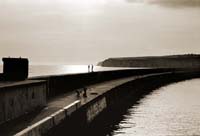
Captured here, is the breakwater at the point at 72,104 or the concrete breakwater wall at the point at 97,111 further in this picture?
the concrete breakwater wall at the point at 97,111

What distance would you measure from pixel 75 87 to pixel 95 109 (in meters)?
7.42

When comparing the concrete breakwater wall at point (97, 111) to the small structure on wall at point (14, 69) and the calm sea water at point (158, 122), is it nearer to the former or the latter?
the calm sea water at point (158, 122)

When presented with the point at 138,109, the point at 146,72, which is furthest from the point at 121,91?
the point at 146,72

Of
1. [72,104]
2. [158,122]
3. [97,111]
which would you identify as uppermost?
[72,104]

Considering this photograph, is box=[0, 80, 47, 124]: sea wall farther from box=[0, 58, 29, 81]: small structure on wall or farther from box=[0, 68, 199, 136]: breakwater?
box=[0, 58, 29, 81]: small structure on wall

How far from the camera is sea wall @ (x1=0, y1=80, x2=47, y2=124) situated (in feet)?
37.8

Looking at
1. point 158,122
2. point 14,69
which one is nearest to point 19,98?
point 14,69

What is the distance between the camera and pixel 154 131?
71.1 ft

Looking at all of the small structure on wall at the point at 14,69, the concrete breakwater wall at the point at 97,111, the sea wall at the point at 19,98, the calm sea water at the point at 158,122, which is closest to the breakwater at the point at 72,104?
the concrete breakwater wall at the point at 97,111

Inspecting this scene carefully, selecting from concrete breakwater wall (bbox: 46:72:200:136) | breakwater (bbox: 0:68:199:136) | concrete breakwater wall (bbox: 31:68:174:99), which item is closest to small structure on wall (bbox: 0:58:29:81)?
breakwater (bbox: 0:68:199:136)

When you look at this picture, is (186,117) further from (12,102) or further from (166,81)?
(166,81)

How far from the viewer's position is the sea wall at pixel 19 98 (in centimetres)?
1152

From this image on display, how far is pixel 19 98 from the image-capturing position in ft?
42.1

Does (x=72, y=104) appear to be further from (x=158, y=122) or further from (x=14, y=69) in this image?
(x=158, y=122)
